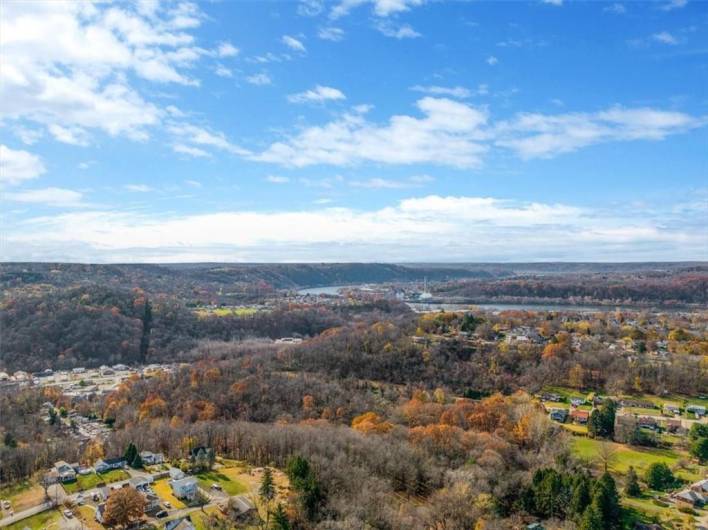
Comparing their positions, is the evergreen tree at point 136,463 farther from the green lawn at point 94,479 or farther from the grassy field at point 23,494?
the grassy field at point 23,494

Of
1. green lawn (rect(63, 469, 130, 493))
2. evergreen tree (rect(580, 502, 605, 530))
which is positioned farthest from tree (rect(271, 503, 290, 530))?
evergreen tree (rect(580, 502, 605, 530))

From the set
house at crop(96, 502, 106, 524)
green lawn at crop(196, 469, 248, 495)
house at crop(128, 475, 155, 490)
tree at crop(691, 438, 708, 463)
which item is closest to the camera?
house at crop(96, 502, 106, 524)

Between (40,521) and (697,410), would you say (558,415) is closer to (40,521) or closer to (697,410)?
(697,410)

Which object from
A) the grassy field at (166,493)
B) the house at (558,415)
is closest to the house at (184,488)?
the grassy field at (166,493)

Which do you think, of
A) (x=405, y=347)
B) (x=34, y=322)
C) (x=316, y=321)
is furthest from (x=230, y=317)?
(x=405, y=347)

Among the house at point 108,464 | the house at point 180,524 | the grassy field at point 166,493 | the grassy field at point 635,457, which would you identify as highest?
the house at point 180,524

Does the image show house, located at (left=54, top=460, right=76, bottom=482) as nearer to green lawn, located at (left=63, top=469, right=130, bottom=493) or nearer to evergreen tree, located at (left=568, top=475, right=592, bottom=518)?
green lawn, located at (left=63, top=469, right=130, bottom=493)

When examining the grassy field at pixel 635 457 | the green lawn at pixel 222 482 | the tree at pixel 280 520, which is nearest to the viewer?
the tree at pixel 280 520
